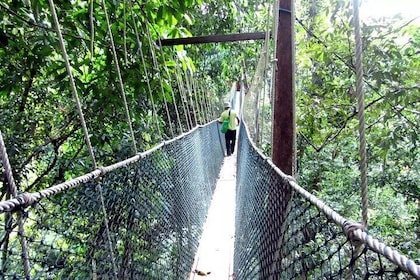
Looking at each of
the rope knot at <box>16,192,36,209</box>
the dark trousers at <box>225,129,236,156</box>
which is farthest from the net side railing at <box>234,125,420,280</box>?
the dark trousers at <box>225,129,236,156</box>

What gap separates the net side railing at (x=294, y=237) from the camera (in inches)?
21.4

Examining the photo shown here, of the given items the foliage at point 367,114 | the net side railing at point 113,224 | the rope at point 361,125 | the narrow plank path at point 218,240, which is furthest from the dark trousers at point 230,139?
the rope at point 361,125

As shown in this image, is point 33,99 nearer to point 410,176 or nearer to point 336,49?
point 336,49

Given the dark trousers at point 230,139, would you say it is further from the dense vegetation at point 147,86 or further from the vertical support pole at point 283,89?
the vertical support pole at point 283,89

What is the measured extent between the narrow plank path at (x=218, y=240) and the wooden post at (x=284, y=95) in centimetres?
75

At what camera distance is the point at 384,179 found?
316cm

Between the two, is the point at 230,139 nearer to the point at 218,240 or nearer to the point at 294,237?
the point at 218,240

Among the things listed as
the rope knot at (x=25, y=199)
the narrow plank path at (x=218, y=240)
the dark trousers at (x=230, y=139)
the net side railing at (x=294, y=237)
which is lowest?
the dark trousers at (x=230, y=139)

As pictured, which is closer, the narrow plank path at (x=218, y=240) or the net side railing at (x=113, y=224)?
the net side railing at (x=113, y=224)

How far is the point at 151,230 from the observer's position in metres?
1.37

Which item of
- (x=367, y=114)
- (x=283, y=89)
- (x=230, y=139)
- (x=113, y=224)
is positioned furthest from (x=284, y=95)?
(x=230, y=139)

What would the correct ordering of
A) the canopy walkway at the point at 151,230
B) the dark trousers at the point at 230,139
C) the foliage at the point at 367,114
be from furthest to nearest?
the dark trousers at the point at 230,139
the foliage at the point at 367,114
the canopy walkway at the point at 151,230

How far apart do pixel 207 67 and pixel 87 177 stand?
543 centimetres

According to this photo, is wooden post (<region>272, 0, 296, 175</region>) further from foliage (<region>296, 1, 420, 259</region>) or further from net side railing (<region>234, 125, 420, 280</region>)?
foliage (<region>296, 1, 420, 259</region>)
